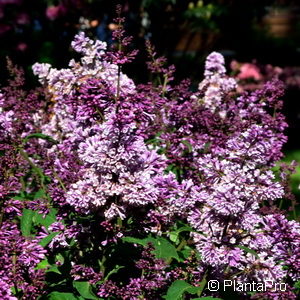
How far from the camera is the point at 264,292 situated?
3.46m

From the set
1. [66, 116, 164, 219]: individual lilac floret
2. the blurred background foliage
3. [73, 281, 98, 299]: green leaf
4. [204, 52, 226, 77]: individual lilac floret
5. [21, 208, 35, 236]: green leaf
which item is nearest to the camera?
[66, 116, 164, 219]: individual lilac floret

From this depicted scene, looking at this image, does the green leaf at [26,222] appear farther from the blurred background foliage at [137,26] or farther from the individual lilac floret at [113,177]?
the blurred background foliage at [137,26]

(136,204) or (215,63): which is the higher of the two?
(215,63)

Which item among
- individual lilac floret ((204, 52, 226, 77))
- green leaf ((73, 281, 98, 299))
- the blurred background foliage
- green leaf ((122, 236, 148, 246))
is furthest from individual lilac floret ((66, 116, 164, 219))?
the blurred background foliage

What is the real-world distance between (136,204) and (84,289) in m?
0.50

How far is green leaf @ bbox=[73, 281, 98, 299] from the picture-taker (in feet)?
10.5

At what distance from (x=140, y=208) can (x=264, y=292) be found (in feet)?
2.65

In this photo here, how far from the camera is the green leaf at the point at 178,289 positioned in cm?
308

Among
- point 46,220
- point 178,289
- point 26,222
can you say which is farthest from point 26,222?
point 178,289

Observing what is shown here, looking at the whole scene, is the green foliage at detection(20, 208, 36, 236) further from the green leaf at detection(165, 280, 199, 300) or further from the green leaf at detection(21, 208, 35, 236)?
the green leaf at detection(165, 280, 199, 300)

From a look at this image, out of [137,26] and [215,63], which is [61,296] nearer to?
[215,63]

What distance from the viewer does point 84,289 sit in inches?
127

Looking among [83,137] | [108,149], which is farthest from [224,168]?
[83,137]

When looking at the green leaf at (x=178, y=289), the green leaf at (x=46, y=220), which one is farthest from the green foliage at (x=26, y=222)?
the green leaf at (x=178, y=289)
